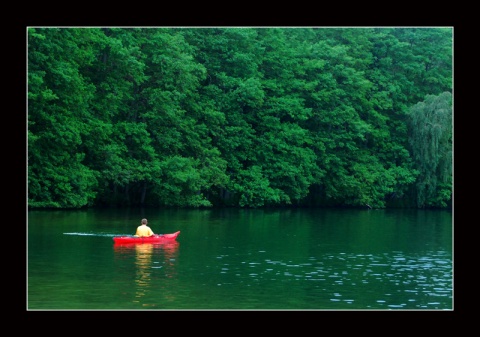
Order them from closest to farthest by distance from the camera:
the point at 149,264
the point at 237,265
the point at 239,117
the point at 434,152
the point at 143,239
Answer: the point at 149,264
the point at 237,265
the point at 143,239
the point at 434,152
the point at 239,117

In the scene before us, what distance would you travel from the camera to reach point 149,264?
87.1ft

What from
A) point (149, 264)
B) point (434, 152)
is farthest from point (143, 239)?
point (434, 152)

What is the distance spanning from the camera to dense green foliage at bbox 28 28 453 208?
147 feet

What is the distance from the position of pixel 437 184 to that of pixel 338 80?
24.1 feet

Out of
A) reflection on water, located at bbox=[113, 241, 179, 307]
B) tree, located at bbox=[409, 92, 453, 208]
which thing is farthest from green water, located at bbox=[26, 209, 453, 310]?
tree, located at bbox=[409, 92, 453, 208]

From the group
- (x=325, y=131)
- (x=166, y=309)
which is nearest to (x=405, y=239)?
(x=166, y=309)

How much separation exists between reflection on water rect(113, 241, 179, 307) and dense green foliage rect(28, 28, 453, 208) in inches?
539

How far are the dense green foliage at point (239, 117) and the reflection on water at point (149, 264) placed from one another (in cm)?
1368

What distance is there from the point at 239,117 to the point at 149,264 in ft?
89.6

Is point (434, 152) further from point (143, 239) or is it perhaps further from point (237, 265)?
point (237, 265)

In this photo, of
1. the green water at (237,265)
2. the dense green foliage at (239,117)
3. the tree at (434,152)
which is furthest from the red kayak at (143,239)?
the tree at (434,152)

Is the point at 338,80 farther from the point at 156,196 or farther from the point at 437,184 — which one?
the point at 156,196

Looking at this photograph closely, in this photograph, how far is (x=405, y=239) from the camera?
34.5m

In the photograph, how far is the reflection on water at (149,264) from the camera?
22.3m
